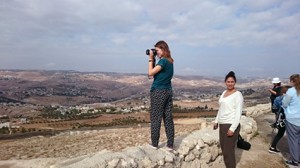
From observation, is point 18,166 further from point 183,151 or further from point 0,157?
point 183,151

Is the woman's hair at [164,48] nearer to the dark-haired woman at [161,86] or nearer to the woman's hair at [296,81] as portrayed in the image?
the dark-haired woman at [161,86]

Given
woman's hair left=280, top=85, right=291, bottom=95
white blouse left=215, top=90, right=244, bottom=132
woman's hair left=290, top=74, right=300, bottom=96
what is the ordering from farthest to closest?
woman's hair left=280, top=85, right=291, bottom=95 < woman's hair left=290, top=74, right=300, bottom=96 < white blouse left=215, top=90, right=244, bottom=132

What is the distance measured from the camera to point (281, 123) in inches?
310

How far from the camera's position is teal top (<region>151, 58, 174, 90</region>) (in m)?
5.36

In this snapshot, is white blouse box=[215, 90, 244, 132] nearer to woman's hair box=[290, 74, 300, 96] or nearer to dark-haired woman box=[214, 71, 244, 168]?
dark-haired woman box=[214, 71, 244, 168]

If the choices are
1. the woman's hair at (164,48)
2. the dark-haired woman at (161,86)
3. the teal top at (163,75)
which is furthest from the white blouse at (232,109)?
the woman's hair at (164,48)

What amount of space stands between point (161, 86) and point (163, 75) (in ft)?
0.66

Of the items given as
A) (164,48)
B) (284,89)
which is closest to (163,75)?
(164,48)

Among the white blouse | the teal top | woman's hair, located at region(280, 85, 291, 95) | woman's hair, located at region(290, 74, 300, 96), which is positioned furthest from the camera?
woman's hair, located at region(280, 85, 291, 95)

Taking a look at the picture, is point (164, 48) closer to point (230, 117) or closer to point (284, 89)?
point (230, 117)

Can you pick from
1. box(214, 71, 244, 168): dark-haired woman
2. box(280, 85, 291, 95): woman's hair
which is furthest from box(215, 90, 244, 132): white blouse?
box(280, 85, 291, 95): woman's hair

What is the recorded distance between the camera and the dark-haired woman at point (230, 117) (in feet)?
18.6

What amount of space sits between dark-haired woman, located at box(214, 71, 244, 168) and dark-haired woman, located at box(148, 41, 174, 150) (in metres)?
1.00

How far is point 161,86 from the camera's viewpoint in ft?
18.0
